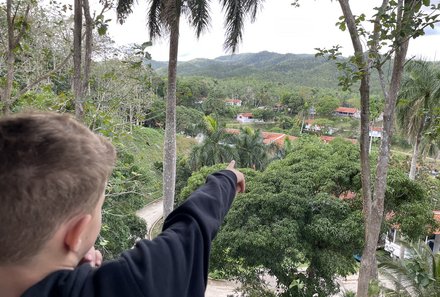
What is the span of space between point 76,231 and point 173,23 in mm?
6789

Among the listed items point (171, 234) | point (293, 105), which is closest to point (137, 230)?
point (171, 234)

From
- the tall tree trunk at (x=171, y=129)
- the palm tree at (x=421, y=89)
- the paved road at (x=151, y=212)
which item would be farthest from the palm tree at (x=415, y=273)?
the paved road at (x=151, y=212)

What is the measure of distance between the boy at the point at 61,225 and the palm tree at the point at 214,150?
15.1 m

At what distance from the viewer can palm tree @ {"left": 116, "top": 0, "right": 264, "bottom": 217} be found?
677 cm

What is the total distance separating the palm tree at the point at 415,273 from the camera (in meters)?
5.93

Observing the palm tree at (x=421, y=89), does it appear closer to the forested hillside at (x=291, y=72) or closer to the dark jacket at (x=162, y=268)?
the dark jacket at (x=162, y=268)

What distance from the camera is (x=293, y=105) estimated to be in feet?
153

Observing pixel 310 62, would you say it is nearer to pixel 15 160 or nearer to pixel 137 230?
pixel 137 230

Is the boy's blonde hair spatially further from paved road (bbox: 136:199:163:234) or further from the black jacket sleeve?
paved road (bbox: 136:199:163:234)

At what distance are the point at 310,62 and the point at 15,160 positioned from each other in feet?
298

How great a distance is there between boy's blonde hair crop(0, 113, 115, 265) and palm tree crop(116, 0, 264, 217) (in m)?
6.42

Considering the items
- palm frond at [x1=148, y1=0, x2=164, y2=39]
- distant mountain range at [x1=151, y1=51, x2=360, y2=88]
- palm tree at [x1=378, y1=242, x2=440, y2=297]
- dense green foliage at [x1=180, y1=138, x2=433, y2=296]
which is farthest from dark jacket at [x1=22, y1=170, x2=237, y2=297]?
distant mountain range at [x1=151, y1=51, x2=360, y2=88]

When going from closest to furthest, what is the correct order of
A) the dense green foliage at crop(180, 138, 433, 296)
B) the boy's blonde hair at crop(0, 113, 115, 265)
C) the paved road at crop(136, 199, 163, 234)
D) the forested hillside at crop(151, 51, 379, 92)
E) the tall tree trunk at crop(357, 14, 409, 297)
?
the boy's blonde hair at crop(0, 113, 115, 265), the tall tree trunk at crop(357, 14, 409, 297), the dense green foliage at crop(180, 138, 433, 296), the paved road at crop(136, 199, 163, 234), the forested hillside at crop(151, 51, 379, 92)

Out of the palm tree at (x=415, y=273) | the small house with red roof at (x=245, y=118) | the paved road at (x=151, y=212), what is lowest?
the paved road at (x=151, y=212)
